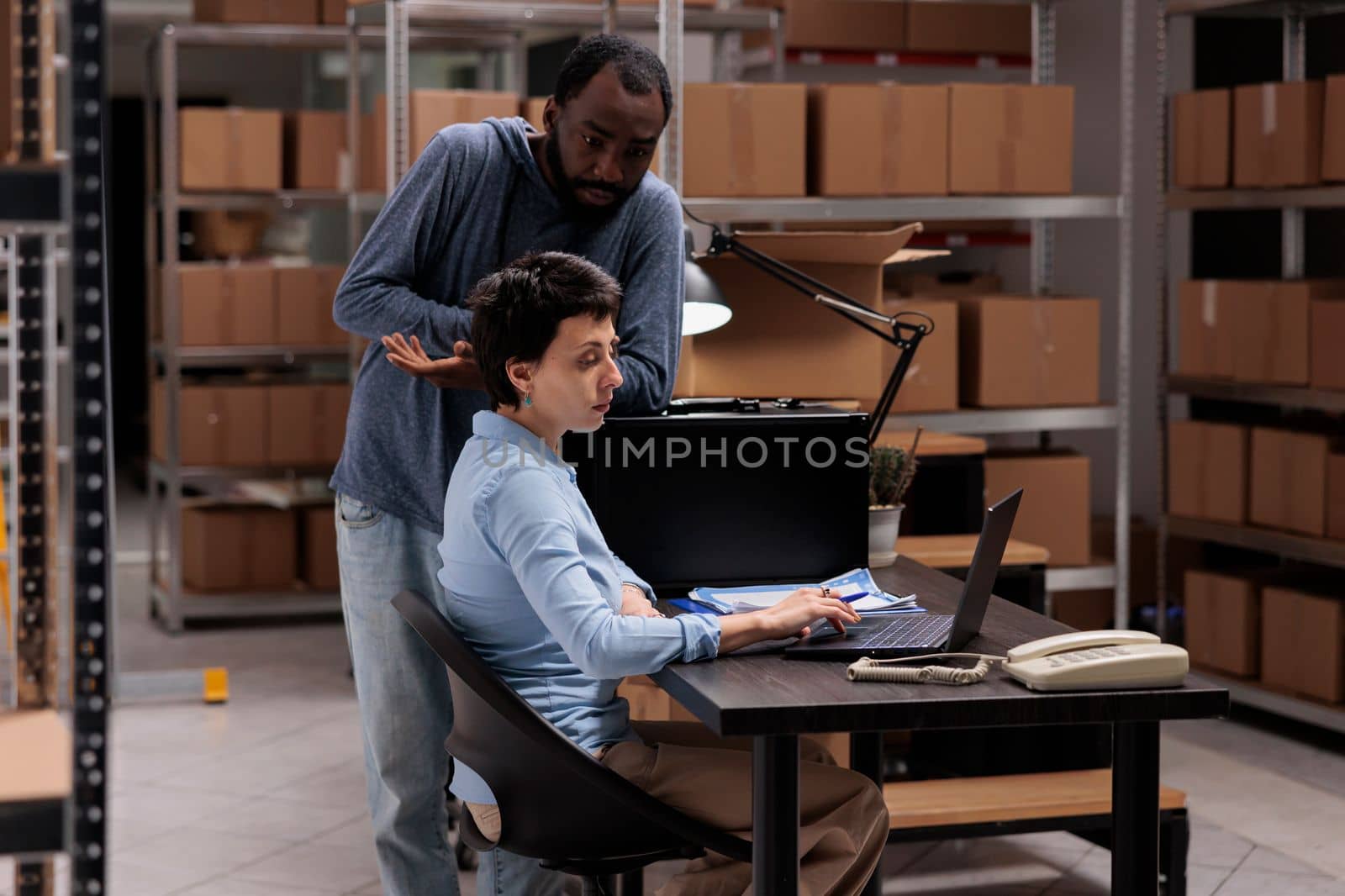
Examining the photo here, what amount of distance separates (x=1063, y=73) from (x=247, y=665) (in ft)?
12.6

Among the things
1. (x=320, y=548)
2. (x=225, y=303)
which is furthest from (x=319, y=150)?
(x=320, y=548)

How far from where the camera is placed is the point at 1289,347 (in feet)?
15.4

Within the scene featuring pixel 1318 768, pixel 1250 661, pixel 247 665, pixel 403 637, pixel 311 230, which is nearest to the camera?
A: pixel 403 637

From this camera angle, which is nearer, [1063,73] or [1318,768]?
[1318,768]

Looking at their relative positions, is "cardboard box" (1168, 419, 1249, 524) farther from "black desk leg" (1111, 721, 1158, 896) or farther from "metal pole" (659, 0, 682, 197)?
"black desk leg" (1111, 721, 1158, 896)

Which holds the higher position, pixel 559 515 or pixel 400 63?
pixel 400 63

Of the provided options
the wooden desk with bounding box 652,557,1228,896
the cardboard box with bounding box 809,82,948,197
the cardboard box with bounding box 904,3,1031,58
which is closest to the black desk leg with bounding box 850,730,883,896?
the wooden desk with bounding box 652,557,1228,896

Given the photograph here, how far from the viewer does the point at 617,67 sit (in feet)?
8.05

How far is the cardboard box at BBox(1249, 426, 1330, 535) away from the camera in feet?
15.2

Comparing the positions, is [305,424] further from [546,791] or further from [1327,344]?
[546,791]

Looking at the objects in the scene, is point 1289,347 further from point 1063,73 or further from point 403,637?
point 403,637

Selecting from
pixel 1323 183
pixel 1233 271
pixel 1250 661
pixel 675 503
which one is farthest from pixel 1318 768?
pixel 675 503

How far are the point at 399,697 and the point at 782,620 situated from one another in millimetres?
685

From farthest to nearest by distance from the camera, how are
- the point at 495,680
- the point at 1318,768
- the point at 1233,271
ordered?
the point at 1233,271, the point at 1318,768, the point at 495,680
